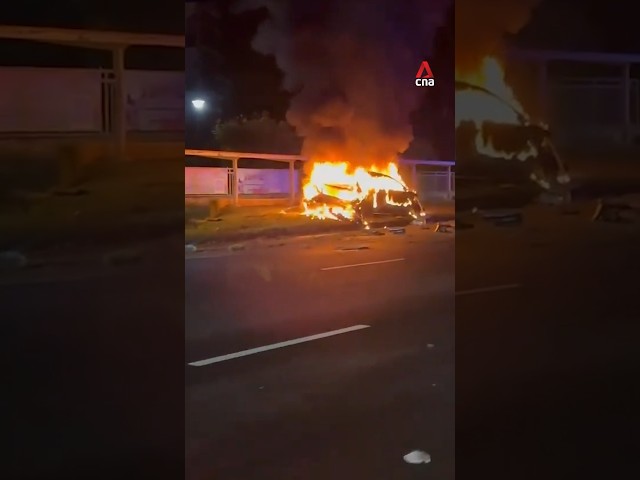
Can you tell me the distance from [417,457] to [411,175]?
0.73 meters

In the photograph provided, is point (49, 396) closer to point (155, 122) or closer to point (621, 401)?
point (155, 122)

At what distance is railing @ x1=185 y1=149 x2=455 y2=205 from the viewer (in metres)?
1.75

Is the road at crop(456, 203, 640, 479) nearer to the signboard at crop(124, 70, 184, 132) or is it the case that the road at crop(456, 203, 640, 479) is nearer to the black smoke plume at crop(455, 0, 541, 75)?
the black smoke plume at crop(455, 0, 541, 75)

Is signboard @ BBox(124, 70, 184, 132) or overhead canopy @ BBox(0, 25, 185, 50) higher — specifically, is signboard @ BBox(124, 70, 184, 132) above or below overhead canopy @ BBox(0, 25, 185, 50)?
below

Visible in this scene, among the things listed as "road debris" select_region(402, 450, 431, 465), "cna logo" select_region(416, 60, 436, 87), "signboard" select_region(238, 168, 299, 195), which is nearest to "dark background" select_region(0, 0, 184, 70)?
"signboard" select_region(238, 168, 299, 195)

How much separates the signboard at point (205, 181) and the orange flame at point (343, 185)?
22 centimetres

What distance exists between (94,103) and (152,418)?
0.81 metres

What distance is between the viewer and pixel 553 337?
182 centimetres

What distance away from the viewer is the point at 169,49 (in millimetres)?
1660

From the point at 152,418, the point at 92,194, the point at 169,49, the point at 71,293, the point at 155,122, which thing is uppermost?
the point at 169,49

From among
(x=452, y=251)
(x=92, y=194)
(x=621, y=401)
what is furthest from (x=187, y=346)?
(x=621, y=401)

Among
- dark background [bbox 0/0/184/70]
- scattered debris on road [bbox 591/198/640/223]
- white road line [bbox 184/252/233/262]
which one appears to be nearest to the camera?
dark background [bbox 0/0/184/70]

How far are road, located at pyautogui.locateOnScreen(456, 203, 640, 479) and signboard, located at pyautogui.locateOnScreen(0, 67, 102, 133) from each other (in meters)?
1.01

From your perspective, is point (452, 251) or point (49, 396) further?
point (452, 251)
